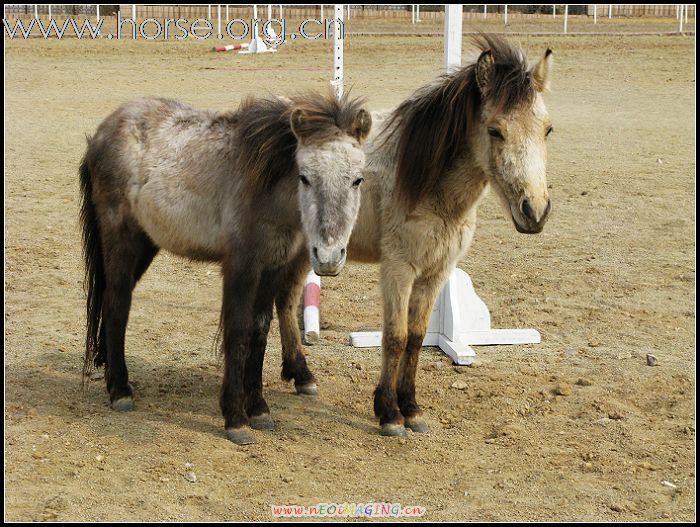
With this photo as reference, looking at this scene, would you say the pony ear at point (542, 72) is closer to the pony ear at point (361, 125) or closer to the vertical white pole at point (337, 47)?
the pony ear at point (361, 125)

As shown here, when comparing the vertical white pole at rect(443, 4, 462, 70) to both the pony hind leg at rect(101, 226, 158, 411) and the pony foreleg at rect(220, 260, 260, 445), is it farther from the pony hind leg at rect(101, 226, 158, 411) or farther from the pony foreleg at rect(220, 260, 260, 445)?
the pony hind leg at rect(101, 226, 158, 411)

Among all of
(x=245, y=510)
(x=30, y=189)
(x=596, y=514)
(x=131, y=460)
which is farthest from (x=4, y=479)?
(x=30, y=189)

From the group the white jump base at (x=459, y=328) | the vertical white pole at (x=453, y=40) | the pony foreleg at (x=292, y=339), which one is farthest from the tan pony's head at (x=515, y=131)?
the white jump base at (x=459, y=328)

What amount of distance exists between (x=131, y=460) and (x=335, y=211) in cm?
163

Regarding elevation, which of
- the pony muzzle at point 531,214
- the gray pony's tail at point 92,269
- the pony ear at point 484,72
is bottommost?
the gray pony's tail at point 92,269

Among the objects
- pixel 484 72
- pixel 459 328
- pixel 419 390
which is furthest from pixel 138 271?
pixel 484 72

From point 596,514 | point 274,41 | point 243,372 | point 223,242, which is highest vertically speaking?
point 274,41

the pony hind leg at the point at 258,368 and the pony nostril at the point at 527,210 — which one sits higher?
the pony nostril at the point at 527,210

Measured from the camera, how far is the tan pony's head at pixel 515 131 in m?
4.30

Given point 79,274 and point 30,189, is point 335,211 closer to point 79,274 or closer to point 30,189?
point 79,274

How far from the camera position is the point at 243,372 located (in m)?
4.79

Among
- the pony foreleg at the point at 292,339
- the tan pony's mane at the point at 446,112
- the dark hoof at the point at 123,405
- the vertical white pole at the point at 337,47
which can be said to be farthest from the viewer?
the vertical white pole at the point at 337,47

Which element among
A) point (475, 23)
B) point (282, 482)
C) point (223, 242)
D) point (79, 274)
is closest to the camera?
point (282, 482)

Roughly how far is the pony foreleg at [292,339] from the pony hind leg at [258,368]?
555 mm
